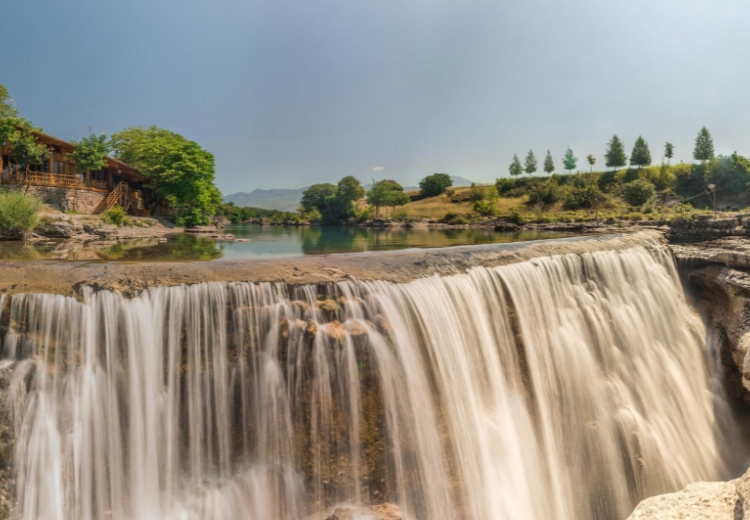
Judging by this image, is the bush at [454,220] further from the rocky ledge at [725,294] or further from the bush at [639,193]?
the rocky ledge at [725,294]

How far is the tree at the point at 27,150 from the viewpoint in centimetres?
2970

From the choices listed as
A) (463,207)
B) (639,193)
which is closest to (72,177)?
(639,193)

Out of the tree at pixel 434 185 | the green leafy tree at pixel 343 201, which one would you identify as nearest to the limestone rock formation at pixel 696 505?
the green leafy tree at pixel 343 201

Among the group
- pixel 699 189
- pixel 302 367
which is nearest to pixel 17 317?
pixel 302 367

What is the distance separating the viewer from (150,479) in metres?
7.22

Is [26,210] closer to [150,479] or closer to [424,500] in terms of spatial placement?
[150,479]

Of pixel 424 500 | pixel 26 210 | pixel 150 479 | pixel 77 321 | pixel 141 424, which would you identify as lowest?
pixel 424 500

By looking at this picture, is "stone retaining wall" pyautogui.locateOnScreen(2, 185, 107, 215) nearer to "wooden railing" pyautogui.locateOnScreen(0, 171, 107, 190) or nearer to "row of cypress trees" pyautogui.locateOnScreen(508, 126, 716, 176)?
"wooden railing" pyautogui.locateOnScreen(0, 171, 107, 190)

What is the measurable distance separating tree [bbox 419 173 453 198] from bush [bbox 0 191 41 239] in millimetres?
87122

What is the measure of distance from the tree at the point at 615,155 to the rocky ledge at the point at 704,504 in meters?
97.3

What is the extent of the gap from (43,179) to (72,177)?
264 cm

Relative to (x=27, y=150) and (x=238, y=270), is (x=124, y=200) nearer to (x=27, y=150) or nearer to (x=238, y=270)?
(x=27, y=150)

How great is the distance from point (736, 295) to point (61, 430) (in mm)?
19712

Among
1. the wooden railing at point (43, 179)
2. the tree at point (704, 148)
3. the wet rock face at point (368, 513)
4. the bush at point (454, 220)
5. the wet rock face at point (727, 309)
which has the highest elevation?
the tree at point (704, 148)
